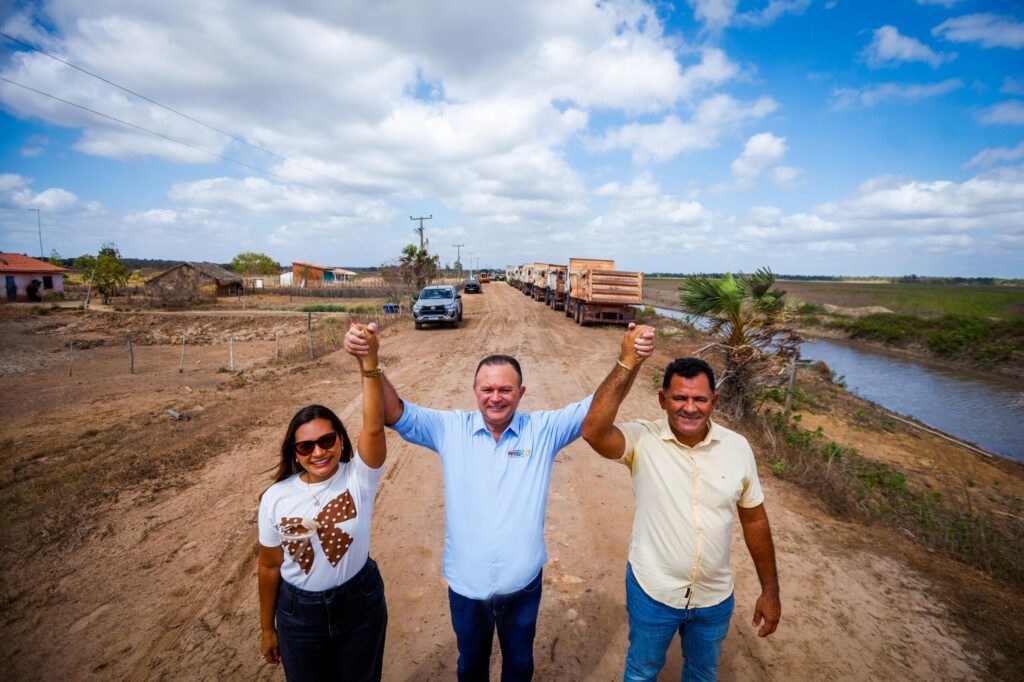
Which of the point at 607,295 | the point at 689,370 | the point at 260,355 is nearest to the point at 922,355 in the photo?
the point at 607,295

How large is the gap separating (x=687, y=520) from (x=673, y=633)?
54cm

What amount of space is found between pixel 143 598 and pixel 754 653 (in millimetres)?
4287

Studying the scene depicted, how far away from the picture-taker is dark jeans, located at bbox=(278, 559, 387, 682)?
1855 millimetres

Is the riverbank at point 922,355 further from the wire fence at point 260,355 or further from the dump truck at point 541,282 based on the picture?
the dump truck at point 541,282

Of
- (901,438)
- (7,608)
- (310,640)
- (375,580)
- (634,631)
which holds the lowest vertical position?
(901,438)

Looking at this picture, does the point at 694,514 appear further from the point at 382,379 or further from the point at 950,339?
the point at 950,339

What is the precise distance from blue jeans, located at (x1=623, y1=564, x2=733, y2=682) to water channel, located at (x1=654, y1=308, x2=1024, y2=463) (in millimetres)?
9148

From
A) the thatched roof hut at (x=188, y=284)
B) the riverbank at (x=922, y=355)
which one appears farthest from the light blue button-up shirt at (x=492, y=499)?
the thatched roof hut at (x=188, y=284)

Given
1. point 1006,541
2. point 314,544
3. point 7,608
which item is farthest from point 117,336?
point 1006,541

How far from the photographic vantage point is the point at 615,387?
76.7 inches

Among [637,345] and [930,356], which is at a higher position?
[637,345]

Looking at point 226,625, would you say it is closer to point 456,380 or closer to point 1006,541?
point 456,380

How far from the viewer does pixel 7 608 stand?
310 cm

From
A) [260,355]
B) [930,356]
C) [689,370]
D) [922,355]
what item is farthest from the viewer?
[922,355]
